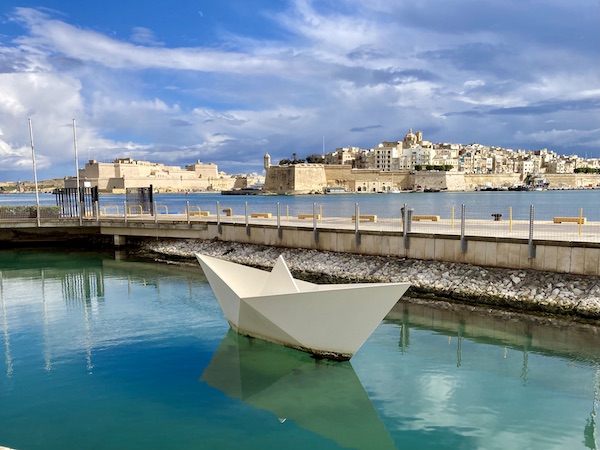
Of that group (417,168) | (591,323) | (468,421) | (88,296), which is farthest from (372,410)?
(417,168)

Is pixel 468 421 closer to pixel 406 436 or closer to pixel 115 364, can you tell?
pixel 406 436

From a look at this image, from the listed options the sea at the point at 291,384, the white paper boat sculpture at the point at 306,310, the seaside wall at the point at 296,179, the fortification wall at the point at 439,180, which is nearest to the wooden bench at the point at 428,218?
the sea at the point at 291,384

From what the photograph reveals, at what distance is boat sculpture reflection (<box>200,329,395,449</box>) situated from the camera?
8117 mm

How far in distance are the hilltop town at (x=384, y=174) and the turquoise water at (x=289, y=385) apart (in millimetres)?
117149

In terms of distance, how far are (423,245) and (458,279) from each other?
2.16 meters

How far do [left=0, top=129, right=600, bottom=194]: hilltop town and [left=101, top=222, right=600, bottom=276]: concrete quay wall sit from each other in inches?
4131

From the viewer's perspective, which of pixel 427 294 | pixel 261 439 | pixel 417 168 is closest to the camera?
pixel 261 439

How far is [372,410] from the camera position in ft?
28.8

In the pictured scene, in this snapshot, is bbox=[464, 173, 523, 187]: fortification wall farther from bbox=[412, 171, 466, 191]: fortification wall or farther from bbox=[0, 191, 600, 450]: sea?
bbox=[0, 191, 600, 450]: sea

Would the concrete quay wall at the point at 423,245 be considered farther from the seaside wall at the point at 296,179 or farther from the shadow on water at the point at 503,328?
the seaside wall at the point at 296,179

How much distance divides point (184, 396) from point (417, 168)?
15581cm

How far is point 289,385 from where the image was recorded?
9.80 m

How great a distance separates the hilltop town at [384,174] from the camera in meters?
139

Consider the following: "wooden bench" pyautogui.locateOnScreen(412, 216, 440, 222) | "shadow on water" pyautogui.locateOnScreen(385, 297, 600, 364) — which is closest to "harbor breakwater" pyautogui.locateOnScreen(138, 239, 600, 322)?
"shadow on water" pyautogui.locateOnScreen(385, 297, 600, 364)
